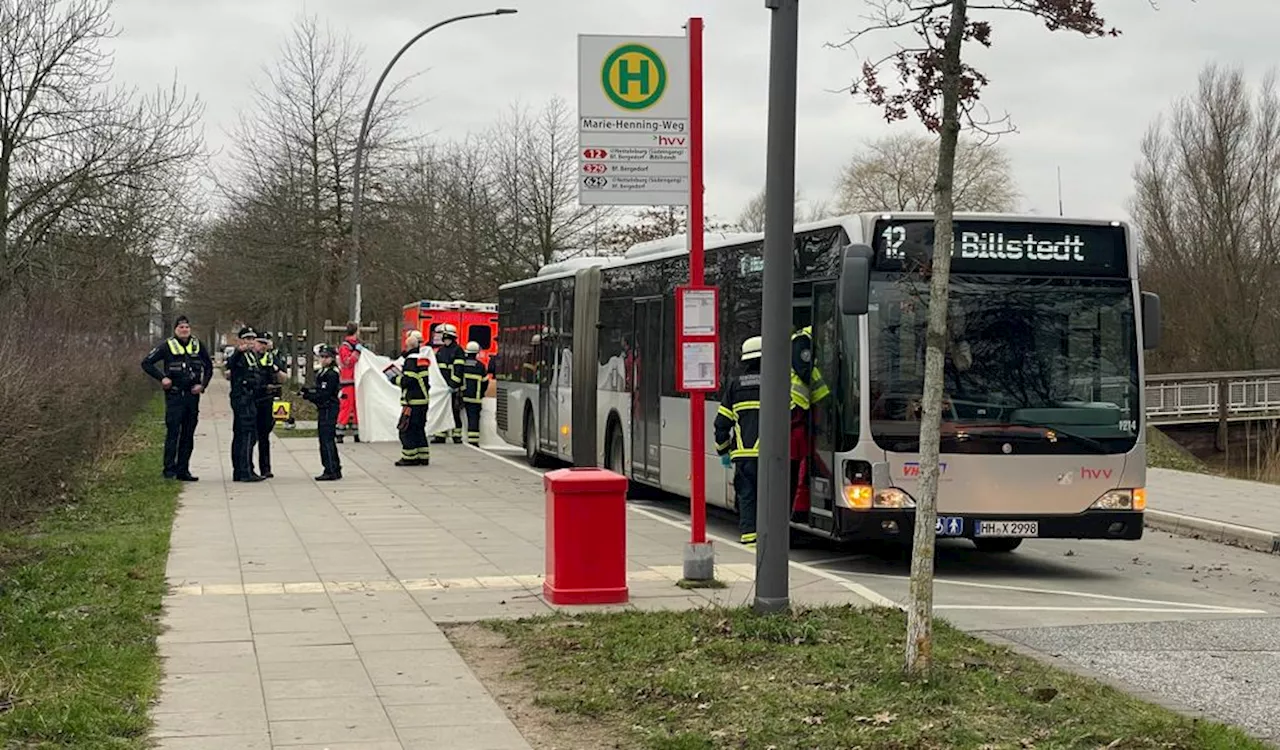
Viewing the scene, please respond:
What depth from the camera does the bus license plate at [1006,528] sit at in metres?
12.5

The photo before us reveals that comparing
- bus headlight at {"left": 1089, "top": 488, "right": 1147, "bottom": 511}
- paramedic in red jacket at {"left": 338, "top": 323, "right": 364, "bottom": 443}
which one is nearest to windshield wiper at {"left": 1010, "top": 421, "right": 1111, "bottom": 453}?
bus headlight at {"left": 1089, "top": 488, "right": 1147, "bottom": 511}

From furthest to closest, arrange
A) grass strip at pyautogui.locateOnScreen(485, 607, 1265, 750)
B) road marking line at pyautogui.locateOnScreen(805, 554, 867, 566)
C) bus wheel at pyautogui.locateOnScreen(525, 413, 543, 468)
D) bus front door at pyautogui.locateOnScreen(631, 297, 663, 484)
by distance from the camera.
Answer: bus wheel at pyautogui.locateOnScreen(525, 413, 543, 468) → bus front door at pyautogui.locateOnScreen(631, 297, 663, 484) → road marking line at pyautogui.locateOnScreen(805, 554, 867, 566) → grass strip at pyautogui.locateOnScreen(485, 607, 1265, 750)

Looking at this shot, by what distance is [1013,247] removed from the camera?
498 inches

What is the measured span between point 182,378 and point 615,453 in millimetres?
5353

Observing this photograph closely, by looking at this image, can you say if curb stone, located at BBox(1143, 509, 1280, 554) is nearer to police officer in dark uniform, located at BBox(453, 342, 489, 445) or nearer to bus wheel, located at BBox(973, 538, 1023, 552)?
bus wheel, located at BBox(973, 538, 1023, 552)

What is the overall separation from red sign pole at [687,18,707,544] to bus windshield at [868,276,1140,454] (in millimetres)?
2124

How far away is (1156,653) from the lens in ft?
30.3

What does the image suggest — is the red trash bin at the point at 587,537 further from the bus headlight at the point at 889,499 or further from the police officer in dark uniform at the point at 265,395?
the police officer in dark uniform at the point at 265,395

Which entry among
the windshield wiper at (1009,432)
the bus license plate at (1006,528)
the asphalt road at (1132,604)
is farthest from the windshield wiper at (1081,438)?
the asphalt road at (1132,604)

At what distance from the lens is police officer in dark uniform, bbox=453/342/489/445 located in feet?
90.9

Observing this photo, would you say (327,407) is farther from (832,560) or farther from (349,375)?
(349,375)

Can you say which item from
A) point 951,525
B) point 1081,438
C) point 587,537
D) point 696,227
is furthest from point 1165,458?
point 587,537

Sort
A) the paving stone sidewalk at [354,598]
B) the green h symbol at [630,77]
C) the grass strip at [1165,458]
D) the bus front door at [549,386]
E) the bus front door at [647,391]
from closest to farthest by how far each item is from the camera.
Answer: the paving stone sidewalk at [354,598], the green h symbol at [630,77], the bus front door at [647,391], the bus front door at [549,386], the grass strip at [1165,458]

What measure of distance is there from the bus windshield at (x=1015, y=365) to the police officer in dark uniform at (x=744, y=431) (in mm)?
1386
